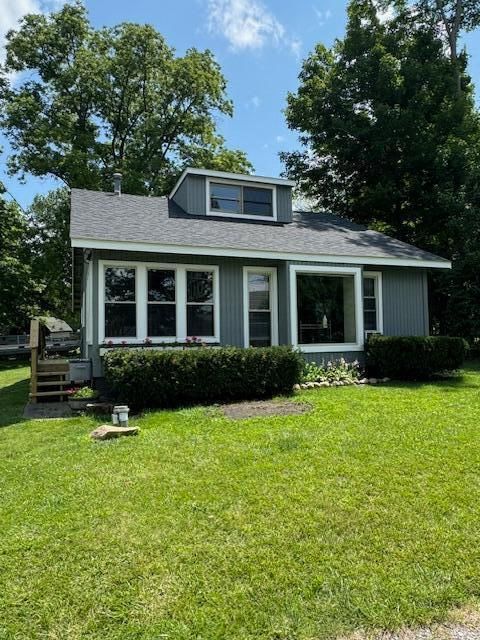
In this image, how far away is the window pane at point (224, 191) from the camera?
13.2 meters

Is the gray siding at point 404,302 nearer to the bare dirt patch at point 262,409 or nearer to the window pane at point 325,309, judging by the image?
the window pane at point 325,309

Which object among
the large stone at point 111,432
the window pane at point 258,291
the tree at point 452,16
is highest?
the tree at point 452,16

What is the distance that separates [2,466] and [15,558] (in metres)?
2.27

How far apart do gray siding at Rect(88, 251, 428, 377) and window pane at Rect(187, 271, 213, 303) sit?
0.25 metres

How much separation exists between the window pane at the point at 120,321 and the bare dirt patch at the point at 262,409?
2939mm

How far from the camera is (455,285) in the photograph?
16953 millimetres

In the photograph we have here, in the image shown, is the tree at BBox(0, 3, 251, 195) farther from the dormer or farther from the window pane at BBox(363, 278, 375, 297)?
the window pane at BBox(363, 278, 375, 297)

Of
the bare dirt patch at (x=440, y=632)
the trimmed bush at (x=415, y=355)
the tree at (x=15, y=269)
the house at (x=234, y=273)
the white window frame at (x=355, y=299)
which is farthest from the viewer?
the tree at (x=15, y=269)

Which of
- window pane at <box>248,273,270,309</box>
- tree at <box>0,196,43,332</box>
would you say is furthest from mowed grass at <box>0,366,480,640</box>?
tree at <box>0,196,43,332</box>

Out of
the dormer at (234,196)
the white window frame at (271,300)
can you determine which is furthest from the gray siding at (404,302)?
the dormer at (234,196)

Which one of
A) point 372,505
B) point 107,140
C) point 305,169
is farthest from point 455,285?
point 107,140

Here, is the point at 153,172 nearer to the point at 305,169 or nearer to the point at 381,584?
the point at 305,169

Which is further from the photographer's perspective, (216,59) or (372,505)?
(216,59)

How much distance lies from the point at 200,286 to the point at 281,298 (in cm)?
197
